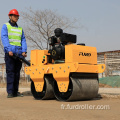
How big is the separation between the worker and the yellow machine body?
57 centimetres

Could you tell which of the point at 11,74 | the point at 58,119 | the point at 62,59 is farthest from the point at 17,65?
the point at 58,119

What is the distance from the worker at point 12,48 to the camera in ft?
19.4

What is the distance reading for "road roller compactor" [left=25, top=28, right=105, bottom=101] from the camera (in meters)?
4.81

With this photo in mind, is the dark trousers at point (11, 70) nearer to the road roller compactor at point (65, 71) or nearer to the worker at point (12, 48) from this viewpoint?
the worker at point (12, 48)

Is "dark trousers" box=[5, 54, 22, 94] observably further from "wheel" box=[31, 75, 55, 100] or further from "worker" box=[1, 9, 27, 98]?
"wheel" box=[31, 75, 55, 100]

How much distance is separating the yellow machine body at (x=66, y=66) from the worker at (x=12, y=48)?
1.88 feet

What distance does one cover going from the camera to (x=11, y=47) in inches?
234

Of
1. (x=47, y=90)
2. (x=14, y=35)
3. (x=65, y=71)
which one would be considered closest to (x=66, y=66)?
(x=65, y=71)

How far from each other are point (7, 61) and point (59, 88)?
165 centimetres

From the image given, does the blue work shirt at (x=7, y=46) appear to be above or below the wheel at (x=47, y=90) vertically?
above

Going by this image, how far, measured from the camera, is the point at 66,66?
15.7 feet

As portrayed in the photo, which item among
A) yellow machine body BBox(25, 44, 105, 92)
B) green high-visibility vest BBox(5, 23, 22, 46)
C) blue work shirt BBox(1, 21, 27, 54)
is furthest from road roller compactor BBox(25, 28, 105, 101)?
green high-visibility vest BBox(5, 23, 22, 46)

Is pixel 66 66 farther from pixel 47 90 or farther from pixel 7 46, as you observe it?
pixel 7 46

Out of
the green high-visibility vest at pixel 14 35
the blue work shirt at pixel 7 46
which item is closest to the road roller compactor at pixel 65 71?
the blue work shirt at pixel 7 46
